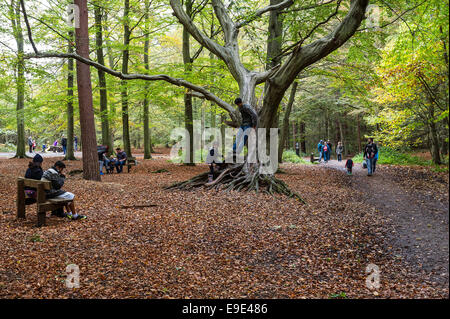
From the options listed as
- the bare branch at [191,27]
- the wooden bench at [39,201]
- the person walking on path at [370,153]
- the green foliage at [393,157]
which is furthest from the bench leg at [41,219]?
the green foliage at [393,157]

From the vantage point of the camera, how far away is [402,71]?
11.9 metres

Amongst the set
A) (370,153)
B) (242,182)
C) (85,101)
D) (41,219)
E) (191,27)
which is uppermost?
(191,27)

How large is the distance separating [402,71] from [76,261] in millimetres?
12724

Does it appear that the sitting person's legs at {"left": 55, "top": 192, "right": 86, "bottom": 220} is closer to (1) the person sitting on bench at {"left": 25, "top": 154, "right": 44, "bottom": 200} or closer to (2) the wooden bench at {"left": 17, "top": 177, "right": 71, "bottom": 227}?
(2) the wooden bench at {"left": 17, "top": 177, "right": 71, "bottom": 227}

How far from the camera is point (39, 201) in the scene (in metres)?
5.64

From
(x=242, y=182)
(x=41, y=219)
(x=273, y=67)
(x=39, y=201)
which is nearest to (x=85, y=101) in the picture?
(x=39, y=201)

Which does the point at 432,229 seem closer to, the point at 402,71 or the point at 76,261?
the point at 76,261

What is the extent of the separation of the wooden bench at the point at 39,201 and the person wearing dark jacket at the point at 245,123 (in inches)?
195

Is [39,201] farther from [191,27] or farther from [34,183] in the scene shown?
[191,27]

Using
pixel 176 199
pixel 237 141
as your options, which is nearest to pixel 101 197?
pixel 176 199

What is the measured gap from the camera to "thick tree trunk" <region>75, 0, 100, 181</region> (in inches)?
399

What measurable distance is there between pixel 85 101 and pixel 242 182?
20.1ft

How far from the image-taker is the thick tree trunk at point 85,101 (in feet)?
33.3

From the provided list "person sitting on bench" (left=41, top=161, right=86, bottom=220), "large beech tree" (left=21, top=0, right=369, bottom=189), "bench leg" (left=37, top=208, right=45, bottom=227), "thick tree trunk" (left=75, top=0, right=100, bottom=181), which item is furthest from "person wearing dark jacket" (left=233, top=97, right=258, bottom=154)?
"bench leg" (left=37, top=208, right=45, bottom=227)
